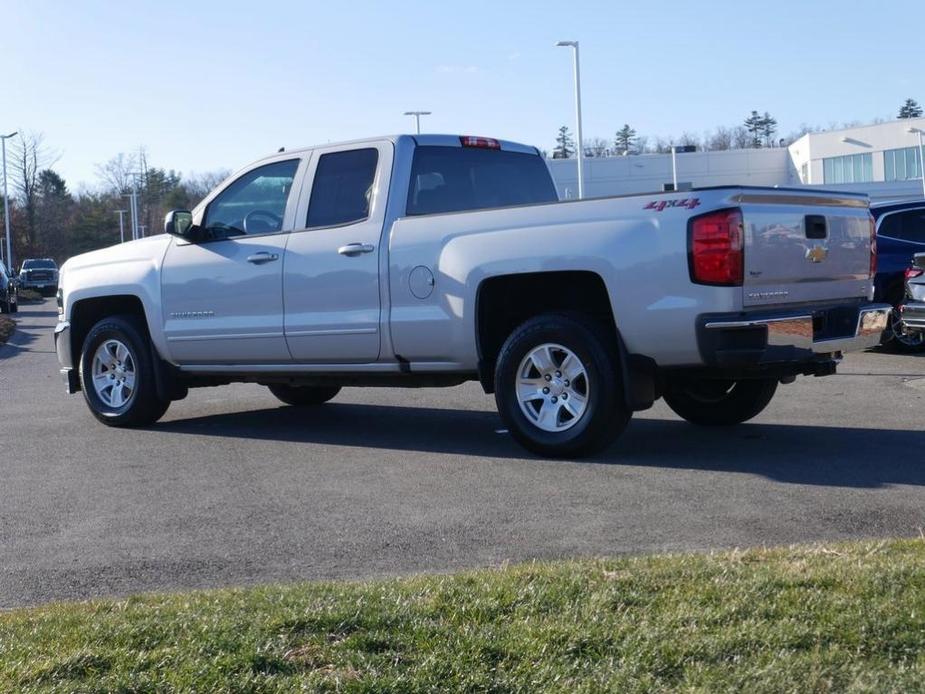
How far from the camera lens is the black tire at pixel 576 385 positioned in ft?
25.1

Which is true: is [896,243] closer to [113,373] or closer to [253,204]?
[253,204]

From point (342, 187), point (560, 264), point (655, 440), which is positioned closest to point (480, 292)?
point (560, 264)

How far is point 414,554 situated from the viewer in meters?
5.66

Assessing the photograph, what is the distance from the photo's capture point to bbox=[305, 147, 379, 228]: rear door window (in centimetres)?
895

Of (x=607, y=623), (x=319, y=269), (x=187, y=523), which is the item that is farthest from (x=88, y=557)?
(x=319, y=269)

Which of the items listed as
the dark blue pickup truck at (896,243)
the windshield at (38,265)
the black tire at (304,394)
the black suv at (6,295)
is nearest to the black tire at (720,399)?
the black tire at (304,394)

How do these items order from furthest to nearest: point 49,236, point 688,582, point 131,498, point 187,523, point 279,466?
point 49,236
point 279,466
point 131,498
point 187,523
point 688,582

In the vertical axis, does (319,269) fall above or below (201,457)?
above

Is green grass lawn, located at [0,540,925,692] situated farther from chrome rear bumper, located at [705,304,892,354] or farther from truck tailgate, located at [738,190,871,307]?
truck tailgate, located at [738,190,871,307]

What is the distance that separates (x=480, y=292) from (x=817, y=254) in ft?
6.96

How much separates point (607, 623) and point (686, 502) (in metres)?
2.66

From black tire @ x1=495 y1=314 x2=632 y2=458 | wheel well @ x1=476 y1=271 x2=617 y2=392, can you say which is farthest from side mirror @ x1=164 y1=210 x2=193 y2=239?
black tire @ x1=495 y1=314 x2=632 y2=458

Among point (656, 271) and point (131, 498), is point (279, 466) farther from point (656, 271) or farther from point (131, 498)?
point (656, 271)

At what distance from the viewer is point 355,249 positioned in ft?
28.5
